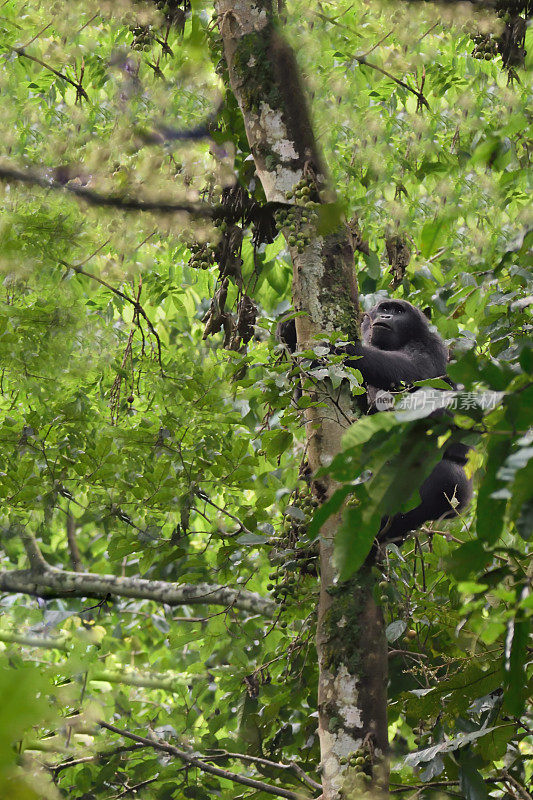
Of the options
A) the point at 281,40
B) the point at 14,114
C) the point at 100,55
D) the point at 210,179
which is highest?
the point at 100,55

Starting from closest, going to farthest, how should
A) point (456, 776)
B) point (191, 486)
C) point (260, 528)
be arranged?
point (456, 776)
point (260, 528)
point (191, 486)

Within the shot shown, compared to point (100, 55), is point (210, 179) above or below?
below

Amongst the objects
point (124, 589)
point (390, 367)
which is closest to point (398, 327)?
point (390, 367)

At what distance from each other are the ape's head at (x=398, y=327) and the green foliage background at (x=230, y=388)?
6.8 inches

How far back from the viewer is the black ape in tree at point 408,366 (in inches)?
139

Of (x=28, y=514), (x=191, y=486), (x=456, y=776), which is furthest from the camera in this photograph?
(x=28, y=514)

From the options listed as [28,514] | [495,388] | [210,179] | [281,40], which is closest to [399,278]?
[210,179]

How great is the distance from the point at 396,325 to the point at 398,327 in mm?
15

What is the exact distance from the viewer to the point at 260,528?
132 inches

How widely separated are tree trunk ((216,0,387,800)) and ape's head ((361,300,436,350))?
1809 mm

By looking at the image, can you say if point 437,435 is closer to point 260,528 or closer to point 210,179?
point 260,528

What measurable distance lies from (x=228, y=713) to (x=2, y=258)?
7.66ft

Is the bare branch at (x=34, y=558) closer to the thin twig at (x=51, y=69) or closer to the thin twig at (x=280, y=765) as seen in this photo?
the thin twig at (x=51, y=69)

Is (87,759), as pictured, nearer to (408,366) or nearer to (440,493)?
(440,493)
